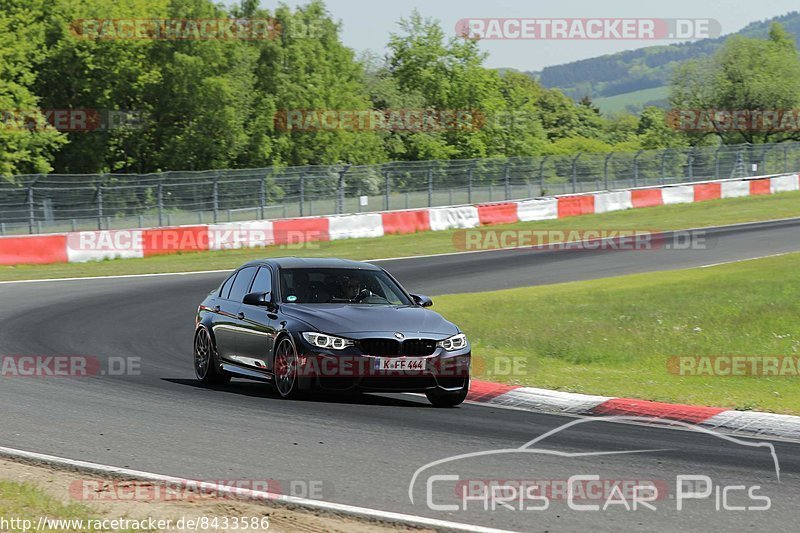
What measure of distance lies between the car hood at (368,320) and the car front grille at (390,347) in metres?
0.08

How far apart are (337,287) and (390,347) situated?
4.83ft

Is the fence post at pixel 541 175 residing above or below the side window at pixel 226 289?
above

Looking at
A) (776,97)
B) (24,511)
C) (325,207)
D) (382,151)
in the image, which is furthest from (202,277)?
(776,97)

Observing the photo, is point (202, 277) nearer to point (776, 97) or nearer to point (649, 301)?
point (649, 301)

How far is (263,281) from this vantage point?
12250 mm

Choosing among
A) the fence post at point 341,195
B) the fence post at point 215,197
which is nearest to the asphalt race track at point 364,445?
the fence post at point 215,197

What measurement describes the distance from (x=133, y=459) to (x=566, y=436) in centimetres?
340

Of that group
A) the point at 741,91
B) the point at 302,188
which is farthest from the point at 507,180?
the point at 741,91

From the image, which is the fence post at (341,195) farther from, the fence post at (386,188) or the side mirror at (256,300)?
the side mirror at (256,300)

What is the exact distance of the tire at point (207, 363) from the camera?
12.6m

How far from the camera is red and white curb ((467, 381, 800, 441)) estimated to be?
985 centimetres

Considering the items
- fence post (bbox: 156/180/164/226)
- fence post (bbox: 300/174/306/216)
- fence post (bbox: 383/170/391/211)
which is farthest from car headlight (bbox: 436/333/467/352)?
fence post (bbox: 383/170/391/211)

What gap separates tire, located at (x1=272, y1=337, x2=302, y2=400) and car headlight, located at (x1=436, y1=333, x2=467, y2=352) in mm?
1380

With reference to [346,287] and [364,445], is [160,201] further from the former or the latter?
[364,445]
